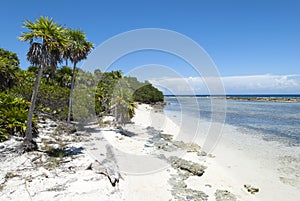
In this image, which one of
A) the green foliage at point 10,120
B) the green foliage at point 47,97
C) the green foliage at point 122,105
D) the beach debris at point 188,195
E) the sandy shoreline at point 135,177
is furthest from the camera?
the green foliage at point 122,105

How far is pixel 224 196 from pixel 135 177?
4.03 metres

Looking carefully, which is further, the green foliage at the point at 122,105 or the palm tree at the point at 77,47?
the green foliage at the point at 122,105

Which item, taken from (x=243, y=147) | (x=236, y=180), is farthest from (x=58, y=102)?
(x=243, y=147)

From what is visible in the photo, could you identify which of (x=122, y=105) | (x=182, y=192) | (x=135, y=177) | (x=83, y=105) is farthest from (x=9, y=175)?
(x=83, y=105)

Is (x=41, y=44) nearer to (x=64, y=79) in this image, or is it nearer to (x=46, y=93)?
(x=46, y=93)

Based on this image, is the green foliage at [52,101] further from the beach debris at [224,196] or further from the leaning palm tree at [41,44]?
the beach debris at [224,196]

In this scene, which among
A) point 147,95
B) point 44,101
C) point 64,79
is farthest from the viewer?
point 147,95

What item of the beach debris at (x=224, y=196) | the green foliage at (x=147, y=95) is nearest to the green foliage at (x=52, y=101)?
the beach debris at (x=224, y=196)

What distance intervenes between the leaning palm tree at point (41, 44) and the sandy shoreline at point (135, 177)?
265cm

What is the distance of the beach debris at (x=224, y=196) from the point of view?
25.9ft

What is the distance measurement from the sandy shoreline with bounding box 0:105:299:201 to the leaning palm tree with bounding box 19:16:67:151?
2.65 metres

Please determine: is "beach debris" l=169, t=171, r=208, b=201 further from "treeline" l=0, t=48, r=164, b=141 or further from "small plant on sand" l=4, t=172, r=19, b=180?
"treeline" l=0, t=48, r=164, b=141

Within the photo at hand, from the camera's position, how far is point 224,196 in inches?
318

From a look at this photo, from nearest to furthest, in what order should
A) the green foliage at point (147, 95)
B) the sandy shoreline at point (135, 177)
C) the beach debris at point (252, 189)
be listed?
1. the sandy shoreline at point (135, 177)
2. the beach debris at point (252, 189)
3. the green foliage at point (147, 95)
